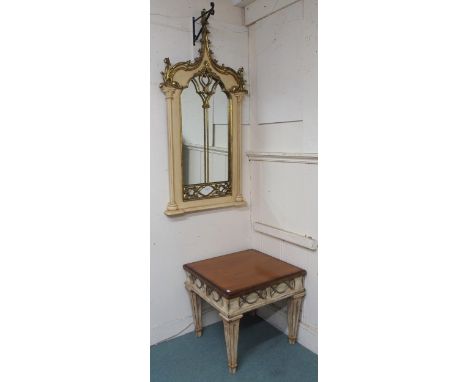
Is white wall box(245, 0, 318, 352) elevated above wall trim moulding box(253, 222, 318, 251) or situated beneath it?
elevated above

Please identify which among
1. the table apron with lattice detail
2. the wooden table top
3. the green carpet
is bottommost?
the green carpet

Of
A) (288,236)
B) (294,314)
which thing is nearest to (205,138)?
(288,236)

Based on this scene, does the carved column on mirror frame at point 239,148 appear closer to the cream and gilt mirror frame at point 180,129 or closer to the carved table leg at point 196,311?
the cream and gilt mirror frame at point 180,129

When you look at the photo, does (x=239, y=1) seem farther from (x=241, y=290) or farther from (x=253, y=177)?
(x=241, y=290)

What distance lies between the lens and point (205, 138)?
2.19 meters

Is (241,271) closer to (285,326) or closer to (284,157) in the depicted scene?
(285,326)

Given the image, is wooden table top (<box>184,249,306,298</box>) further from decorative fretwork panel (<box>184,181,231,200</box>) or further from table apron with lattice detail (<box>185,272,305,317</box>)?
decorative fretwork panel (<box>184,181,231,200</box>)

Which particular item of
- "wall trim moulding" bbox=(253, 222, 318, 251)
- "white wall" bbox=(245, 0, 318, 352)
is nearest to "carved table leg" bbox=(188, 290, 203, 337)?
"white wall" bbox=(245, 0, 318, 352)

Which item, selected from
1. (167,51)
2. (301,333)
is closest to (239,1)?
(167,51)

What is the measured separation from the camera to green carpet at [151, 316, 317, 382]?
187 centimetres

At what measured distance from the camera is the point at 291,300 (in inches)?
82.6

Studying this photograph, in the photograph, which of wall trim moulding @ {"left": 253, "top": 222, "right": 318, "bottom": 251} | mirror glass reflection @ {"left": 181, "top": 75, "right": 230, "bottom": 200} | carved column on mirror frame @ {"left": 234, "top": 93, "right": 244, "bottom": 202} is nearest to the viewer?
wall trim moulding @ {"left": 253, "top": 222, "right": 318, "bottom": 251}
